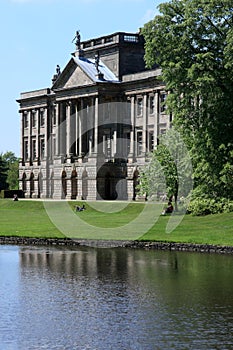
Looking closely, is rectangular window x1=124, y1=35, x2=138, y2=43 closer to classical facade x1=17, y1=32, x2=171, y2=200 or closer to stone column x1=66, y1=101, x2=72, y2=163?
classical facade x1=17, y1=32, x2=171, y2=200

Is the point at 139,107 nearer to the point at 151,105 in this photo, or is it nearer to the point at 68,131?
the point at 151,105

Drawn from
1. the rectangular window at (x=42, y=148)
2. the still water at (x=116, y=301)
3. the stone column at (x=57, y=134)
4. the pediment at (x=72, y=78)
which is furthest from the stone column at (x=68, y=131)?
the still water at (x=116, y=301)

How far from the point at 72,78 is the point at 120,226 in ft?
143

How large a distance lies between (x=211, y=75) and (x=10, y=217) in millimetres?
27230

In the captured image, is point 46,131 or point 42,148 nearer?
point 46,131

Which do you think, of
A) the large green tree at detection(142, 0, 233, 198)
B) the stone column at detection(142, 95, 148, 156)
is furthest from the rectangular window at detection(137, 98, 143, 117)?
the large green tree at detection(142, 0, 233, 198)

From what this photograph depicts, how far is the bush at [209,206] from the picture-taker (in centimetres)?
5788

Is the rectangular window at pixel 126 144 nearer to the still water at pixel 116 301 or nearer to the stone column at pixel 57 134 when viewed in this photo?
the stone column at pixel 57 134

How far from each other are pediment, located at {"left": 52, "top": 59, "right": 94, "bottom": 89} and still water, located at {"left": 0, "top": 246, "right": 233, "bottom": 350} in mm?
55524

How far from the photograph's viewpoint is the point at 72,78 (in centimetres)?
10106

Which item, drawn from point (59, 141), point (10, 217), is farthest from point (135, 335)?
point (59, 141)

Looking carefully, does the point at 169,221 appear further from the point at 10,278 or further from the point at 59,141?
the point at 59,141

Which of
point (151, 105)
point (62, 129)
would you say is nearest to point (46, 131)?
point (62, 129)

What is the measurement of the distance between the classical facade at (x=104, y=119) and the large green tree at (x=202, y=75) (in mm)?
32639
